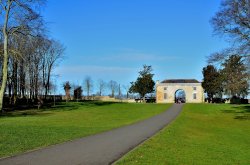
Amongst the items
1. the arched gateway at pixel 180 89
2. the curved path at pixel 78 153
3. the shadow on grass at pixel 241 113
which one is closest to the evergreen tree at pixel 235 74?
the shadow on grass at pixel 241 113

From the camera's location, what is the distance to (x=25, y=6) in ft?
128

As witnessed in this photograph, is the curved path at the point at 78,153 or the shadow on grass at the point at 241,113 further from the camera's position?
the shadow on grass at the point at 241,113

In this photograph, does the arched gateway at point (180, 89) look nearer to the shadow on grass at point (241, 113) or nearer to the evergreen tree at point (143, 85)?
the evergreen tree at point (143, 85)

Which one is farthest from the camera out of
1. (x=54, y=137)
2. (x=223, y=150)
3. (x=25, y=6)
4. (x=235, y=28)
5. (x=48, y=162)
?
(x=25, y=6)

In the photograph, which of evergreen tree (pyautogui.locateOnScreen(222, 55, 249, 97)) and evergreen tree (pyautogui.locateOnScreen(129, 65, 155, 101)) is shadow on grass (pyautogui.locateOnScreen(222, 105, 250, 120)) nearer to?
evergreen tree (pyautogui.locateOnScreen(222, 55, 249, 97))

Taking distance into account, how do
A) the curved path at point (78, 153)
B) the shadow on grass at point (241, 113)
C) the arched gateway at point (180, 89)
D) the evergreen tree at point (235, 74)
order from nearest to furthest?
the curved path at point (78, 153), the evergreen tree at point (235, 74), the shadow on grass at point (241, 113), the arched gateway at point (180, 89)

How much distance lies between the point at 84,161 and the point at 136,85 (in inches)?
3766

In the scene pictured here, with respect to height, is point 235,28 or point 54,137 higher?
point 235,28

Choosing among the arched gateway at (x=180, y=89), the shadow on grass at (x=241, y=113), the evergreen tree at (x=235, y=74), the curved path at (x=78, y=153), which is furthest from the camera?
the arched gateway at (x=180, y=89)

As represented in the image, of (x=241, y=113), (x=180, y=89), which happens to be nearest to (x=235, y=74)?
(x=241, y=113)

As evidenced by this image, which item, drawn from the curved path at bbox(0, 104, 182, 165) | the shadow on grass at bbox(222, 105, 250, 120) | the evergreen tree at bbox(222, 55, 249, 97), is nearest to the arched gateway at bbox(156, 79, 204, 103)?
the shadow on grass at bbox(222, 105, 250, 120)

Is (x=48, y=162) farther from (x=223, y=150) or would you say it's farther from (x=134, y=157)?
(x=223, y=150)

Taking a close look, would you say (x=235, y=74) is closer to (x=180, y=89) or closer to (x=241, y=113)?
(x=241, y=113)

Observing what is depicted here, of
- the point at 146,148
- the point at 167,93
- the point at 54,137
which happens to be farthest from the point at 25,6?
the point at 167,93
